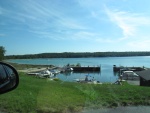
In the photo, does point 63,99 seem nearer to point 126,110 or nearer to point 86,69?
point 126,110

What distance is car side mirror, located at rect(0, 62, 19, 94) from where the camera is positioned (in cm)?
427

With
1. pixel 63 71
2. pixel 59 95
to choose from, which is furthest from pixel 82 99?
pixel 63 71

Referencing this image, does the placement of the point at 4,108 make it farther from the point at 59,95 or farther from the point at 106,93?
the point at 106,93

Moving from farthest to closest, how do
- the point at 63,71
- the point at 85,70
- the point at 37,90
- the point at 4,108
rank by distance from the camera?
the point at 85,70 < the point at 63,71 < the point at 37,90 < the point at 4,108

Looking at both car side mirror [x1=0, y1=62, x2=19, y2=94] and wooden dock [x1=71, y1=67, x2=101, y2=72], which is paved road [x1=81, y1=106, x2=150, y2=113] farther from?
wooden dock [x1=71, y1=67, x2=101, y2=72]

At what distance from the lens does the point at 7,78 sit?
454 centimetres

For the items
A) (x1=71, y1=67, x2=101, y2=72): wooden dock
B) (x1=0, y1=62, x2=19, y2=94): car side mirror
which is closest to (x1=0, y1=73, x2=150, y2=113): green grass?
(x1=0, y1=62, x2=19, y2=94): car side mirror

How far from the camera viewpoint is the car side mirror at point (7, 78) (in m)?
4.27

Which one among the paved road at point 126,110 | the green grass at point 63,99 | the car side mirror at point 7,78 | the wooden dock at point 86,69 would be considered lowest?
the wooden dock at point 86,69

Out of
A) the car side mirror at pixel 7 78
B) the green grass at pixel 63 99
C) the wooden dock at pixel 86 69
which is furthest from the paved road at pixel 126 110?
the wooden dock at pixel 86 69

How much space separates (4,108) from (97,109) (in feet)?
14.5

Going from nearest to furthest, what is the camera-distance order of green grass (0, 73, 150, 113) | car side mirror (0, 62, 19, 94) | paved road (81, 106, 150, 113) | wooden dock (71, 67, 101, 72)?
car side mirror (0, 62, 19, 94)
green grass (0, 73, 150, 113)
paved road (81, 106, 150, 113)
wooden dock (71, 67, 101, 72)

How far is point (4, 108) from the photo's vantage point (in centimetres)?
1206

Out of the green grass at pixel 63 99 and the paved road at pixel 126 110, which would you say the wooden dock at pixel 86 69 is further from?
the paved road at pixel 126 110
